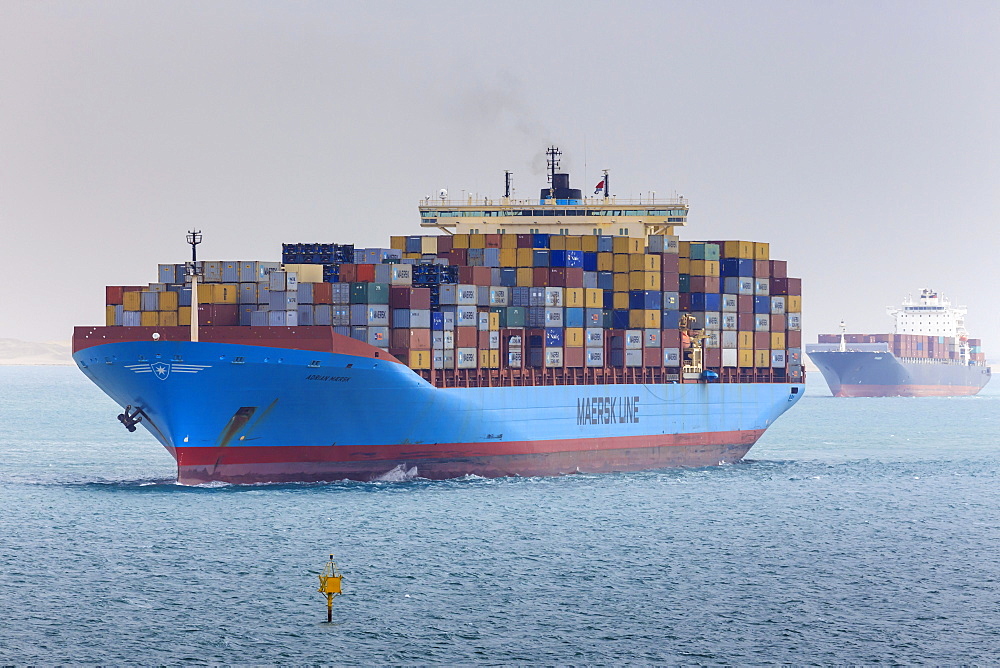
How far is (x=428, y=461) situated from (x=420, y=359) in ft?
13.8

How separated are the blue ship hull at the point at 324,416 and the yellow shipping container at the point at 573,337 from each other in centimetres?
210

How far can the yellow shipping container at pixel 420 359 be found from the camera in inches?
2208

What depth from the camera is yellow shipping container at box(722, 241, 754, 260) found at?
70.5m

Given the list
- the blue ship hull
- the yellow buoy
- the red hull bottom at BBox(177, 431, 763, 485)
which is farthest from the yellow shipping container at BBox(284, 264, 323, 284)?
the yellow buoy

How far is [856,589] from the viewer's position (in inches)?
1515

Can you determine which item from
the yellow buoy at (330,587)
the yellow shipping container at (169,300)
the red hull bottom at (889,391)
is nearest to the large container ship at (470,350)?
the yellow shipping container at (169,300)

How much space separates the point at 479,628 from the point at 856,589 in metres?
11.4

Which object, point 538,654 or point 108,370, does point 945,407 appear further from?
point 538,654

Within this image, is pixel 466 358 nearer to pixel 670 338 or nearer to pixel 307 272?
pixel 307 272

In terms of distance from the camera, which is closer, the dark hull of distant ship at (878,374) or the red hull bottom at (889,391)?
the dark hull of distant ship at (878,374)

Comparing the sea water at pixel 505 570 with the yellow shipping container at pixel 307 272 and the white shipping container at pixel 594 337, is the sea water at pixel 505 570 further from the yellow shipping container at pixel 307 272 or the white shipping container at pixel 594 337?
the yellow shipping container at pixel 307 272

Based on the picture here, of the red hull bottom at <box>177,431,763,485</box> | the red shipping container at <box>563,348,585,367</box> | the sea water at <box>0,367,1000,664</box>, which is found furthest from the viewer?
the red shipping container at <box>563,348,585,367</box>

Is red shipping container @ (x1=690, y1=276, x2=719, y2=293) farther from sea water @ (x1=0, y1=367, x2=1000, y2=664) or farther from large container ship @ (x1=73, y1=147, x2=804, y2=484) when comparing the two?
sea water @ (x1=0, y1=367, x2=1000, y2=664)

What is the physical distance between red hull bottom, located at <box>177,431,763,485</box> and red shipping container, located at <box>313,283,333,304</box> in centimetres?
621
